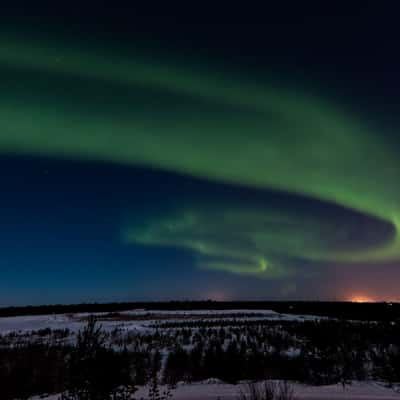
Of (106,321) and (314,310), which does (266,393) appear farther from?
(314,310)

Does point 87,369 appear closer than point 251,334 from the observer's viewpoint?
Yes

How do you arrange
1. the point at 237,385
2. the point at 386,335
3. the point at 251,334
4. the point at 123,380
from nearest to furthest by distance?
1. the point at 123,380
2. the point at 237,385
3. the point at 386,335
4. the point at 251,334

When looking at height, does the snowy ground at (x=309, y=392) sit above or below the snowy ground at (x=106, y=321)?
below

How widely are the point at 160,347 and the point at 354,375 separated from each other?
501 inches

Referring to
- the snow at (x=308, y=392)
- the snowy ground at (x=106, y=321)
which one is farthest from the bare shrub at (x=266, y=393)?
the snowy ground at (x=106, y=321)

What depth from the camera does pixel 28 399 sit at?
11.3 m

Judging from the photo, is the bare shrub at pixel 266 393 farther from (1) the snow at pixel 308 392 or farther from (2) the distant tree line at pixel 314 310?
(2) the distant tree line at pixel 314 310

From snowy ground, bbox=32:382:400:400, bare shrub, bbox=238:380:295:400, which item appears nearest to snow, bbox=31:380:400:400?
snowy ground, bbox=32:382:400:400

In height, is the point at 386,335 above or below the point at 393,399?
above

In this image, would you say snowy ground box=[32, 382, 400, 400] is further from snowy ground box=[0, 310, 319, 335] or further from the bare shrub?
snowy ground box=[0, 310, 319, 335]

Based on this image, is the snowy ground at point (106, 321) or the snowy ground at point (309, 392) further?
the snowy ground at point (106, 321)

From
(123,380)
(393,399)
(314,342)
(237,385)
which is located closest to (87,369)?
(123,380)

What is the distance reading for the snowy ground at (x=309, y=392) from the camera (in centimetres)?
1020

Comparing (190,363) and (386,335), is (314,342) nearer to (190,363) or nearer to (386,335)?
(386,335)
